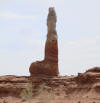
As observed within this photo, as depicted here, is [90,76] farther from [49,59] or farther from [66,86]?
[49,59]

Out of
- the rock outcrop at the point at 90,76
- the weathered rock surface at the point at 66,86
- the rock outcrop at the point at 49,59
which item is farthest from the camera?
the rock outcrop at the point at 49,59

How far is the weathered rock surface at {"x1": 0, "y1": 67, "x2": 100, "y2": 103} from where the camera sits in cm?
3906

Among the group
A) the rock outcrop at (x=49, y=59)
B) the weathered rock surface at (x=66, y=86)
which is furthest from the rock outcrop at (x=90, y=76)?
the rock outcrop at (x=49, y=59)

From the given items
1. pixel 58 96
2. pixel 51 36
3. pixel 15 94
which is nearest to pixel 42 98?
pixel 58 96

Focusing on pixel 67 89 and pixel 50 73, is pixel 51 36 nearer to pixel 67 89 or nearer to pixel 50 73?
pixel 50 73

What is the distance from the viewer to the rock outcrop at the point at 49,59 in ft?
150

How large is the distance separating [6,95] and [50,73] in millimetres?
6450

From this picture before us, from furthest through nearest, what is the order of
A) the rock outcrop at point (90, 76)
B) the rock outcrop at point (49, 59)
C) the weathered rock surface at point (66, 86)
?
the rock outcrop at point (49, 59) → the rock outcrop at point (90, 76) → the weathered rock surface at point (66, 86)

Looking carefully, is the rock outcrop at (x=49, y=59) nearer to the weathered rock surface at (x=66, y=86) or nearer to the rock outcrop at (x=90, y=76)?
the weathered rock surface at (x=66, y=86)

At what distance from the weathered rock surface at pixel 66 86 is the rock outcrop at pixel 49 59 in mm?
1147

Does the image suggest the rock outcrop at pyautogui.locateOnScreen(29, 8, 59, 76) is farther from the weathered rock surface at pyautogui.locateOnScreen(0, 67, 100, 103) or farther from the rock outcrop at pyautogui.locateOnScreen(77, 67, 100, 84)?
the rock outcrop at pyautogui.locateOnScreen(77, 67, 100, 84)

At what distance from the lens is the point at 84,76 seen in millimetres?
41312

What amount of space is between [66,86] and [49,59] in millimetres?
5550

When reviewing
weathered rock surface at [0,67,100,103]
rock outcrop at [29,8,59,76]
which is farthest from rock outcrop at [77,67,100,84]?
rock outcrop at [29,8,59,76]
